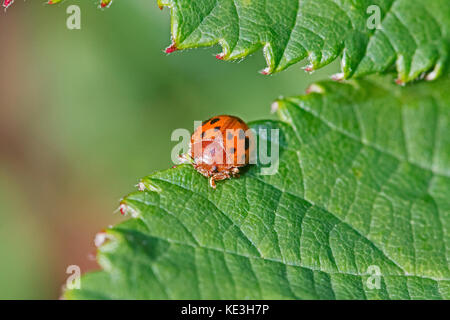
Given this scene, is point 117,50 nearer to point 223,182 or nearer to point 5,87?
point 5,87

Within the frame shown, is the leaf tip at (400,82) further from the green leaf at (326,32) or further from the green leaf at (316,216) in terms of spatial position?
the green leaf at (316,216)

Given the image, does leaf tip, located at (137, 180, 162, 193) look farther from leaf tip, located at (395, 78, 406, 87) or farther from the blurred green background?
the blurred green background

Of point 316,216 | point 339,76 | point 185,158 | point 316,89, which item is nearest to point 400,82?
point 339,76

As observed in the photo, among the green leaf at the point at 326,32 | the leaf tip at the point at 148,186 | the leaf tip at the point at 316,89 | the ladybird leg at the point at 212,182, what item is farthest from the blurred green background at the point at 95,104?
the leaf tip at the point at 148,186

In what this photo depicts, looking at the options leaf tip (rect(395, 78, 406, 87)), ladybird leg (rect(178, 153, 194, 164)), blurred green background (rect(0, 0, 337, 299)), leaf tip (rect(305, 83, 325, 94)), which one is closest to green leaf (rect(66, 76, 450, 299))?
leaf tip (rect(305, 83, 325, 94))

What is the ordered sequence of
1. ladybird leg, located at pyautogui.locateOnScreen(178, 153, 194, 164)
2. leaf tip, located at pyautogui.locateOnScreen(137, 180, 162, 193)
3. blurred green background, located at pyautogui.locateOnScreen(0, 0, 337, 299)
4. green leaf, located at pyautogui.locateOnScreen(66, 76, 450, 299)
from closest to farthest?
green leaf, located at pyautogui.locateOnScreen(66, 76, 450, 299)
leaf tip, located at pyautogui.locateOnScreen(137, 180, 162, 193)
ladybird leg, located at pyautogui.locateOnScreen(178, 153, 194, 164)
blurred green background, located at pyautogui.locateOnScreen(0, 0, 337, 299)

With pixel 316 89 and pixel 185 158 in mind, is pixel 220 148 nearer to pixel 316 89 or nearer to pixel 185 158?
pixel 185 158

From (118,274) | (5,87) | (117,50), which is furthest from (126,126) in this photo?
(118,274)
